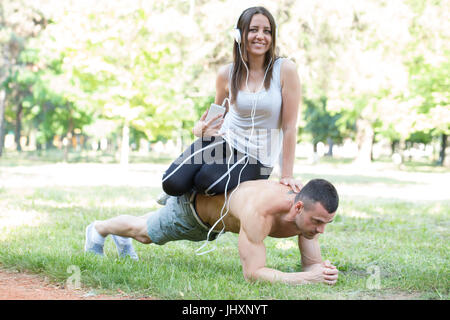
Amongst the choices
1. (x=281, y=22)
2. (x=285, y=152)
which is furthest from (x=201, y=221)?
(x=281, y=22)

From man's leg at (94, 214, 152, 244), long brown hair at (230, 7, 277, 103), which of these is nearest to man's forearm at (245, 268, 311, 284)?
man's leg at (94, 214, 152, 244)

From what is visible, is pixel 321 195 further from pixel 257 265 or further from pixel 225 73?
pixel 225 73

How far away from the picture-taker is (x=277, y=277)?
186 inches

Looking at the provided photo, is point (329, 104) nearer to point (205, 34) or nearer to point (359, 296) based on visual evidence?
point (205, 34)

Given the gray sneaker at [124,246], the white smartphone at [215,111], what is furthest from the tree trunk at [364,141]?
the white smartphone at [215,111]

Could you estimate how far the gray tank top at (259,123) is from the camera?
16.7ft

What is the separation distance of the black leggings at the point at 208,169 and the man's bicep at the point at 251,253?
555mm

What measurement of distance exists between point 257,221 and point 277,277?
51 cm

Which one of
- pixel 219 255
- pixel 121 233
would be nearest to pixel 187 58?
pixel 219 255

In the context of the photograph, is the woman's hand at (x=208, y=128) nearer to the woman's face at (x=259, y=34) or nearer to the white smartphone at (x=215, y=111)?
the white smartphone at (x=215, y=111)

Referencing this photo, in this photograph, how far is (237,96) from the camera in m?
Result: 5.17

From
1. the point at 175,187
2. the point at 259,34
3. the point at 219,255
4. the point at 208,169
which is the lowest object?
the point at 219,255
